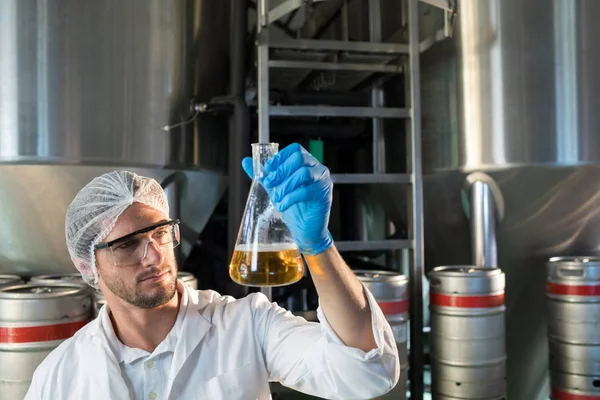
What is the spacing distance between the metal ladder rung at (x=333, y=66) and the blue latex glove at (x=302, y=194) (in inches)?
55.2

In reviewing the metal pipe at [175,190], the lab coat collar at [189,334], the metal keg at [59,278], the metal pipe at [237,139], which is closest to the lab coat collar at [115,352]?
the lab coat collar at [189,334]

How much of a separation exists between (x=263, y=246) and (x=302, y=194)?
19 cm

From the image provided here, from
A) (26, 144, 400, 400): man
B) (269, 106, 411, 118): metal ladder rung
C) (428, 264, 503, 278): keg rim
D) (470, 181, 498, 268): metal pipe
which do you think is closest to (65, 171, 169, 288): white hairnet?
(26, 144, 400, 400): man

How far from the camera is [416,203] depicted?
2.27 m

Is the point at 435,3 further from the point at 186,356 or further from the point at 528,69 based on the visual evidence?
the point at 186,356

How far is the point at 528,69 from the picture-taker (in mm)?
2297

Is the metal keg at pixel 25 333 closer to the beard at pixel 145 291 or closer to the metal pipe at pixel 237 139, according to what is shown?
the beard at pixel 145 291

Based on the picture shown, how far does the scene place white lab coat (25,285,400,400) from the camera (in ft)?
3.22

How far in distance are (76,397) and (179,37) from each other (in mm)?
1619

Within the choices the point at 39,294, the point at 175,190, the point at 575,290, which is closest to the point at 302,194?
the point at 39,294

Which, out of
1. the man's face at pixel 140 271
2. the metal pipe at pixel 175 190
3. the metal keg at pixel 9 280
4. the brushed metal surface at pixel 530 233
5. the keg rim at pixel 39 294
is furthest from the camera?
the brushed metal surface at pixel 530 233

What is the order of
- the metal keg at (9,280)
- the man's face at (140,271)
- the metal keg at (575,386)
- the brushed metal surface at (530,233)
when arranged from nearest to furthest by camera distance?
the man's face at (140,271) < the metal keg at (9,280) < the metal keg at (575,386) < the brushed metal surface at (530,233)

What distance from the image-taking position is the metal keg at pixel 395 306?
2.00 m

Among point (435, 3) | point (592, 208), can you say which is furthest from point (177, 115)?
point (592, 208)
